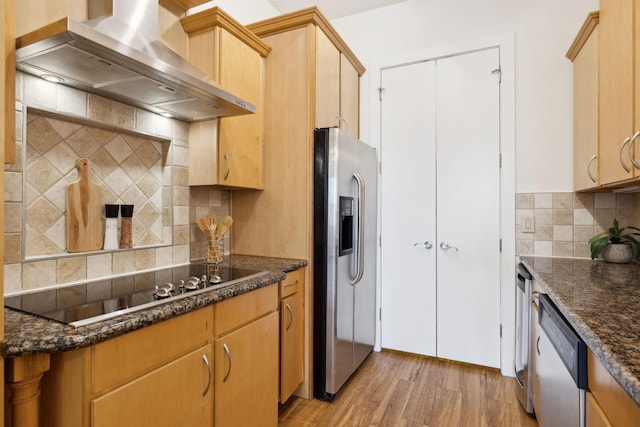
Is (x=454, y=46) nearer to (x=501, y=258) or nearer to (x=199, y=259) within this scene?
(x=501, y=258)

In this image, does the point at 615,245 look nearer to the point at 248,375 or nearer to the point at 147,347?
the point at 248,375

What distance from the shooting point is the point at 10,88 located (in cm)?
105

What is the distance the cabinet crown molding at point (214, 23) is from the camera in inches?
74.9

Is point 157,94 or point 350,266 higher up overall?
point 157,94

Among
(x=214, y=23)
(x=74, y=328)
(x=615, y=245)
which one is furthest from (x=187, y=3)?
(x=615, y=245)

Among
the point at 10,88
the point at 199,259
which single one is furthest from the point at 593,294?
the point at 10,88

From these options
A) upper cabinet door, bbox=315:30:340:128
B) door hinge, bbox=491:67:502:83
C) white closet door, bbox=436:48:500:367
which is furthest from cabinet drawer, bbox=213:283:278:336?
door hinge, bbox=491:67:502:83

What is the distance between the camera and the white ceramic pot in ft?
6.79

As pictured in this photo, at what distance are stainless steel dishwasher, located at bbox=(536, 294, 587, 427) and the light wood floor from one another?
55 cm

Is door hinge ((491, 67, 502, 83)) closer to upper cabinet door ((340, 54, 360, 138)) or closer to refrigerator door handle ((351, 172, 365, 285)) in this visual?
upper cabinet door ((340, 54, 360, 138))

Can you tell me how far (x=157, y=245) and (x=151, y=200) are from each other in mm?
255

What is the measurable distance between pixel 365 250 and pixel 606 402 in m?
1.85

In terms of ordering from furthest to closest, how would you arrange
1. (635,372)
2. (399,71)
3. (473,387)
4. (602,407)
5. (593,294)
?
1. (399,71)
2. (473,387)
3. (593,294)
4. (602,407)
5. (635,372)

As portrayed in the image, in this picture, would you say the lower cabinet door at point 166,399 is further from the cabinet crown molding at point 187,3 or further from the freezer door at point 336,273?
the cabinet crown molding at point 187,3
